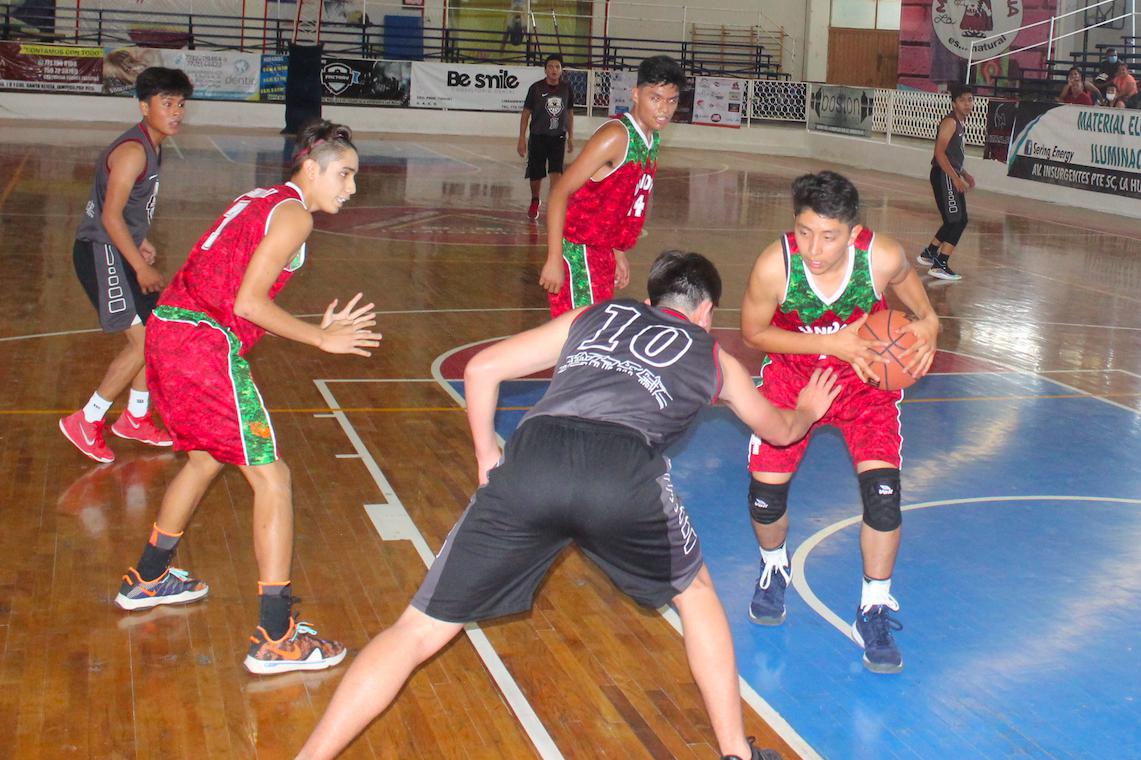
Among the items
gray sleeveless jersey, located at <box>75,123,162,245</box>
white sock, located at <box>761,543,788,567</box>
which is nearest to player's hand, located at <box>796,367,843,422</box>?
white sock, located at <box>761,543,788,567</box>

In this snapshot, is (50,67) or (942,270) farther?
(50,67)

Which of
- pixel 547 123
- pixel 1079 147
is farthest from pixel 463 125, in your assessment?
pixel 1079 147

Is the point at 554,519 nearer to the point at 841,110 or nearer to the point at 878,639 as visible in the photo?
the point at 878,639

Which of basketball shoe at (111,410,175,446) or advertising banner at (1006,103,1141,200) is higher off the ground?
advertising banner at (1006,103,1141,200)

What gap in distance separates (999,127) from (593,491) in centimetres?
2104

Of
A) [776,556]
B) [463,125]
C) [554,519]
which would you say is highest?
[463,125]

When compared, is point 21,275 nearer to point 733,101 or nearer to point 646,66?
point 646,66

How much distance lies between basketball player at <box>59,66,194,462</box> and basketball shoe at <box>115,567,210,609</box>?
6.14 ft

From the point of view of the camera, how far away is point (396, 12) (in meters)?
32.0

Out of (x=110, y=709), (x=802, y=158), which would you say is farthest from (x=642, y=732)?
(x=802, y=158)

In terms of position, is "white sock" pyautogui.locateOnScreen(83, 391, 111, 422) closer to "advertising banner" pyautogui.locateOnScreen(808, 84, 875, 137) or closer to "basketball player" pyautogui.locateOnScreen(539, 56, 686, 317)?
"basketball player" pyautogui.locateOnScreen(539, 56, 686, 317)

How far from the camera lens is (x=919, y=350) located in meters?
4.43

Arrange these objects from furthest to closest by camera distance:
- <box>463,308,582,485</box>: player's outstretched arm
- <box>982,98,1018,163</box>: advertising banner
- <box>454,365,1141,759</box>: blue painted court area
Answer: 1. <box>982,98,1018,163</box>: advertising banner
2. <box>454,365,1141,759</box>: blue painted court area
3. <box>463,308,582,485</box>: player's outstretched arm

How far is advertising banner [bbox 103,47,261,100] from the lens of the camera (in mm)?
28078
